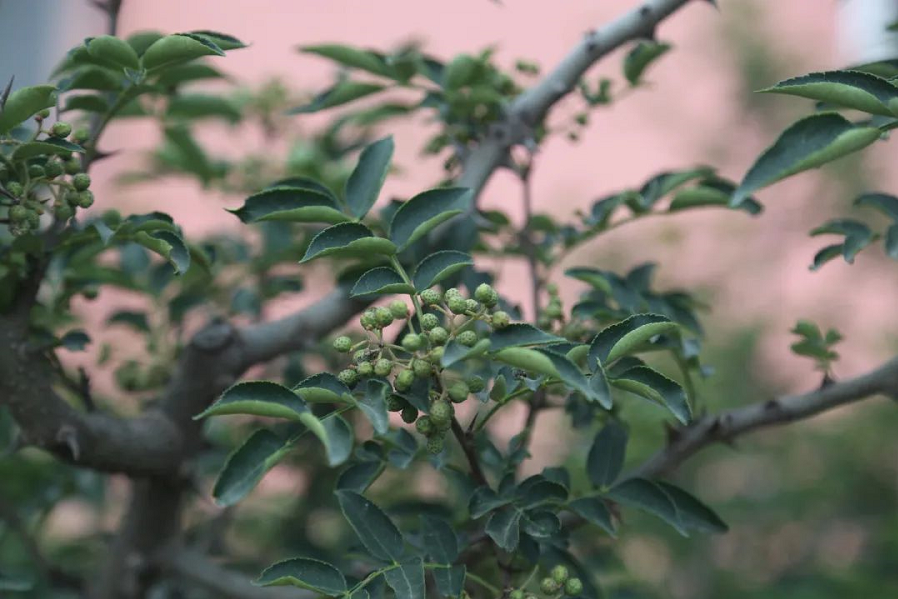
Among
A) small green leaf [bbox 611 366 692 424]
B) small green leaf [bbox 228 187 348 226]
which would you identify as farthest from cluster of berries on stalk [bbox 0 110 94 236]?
small green leaf [bbox 611 366 692 424]

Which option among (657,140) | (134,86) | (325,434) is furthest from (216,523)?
(657,140)

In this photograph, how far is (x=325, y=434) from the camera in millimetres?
647

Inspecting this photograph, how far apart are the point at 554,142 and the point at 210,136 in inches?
53.5

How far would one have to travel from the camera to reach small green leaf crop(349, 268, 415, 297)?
770 mm

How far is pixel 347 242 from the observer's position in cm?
79

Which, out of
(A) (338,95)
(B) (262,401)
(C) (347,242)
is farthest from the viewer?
(A) (338,95)

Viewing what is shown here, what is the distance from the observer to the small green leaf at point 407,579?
2.46 feet

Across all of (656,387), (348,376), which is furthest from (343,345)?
(656,387)

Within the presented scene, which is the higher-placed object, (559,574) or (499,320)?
(499,320)

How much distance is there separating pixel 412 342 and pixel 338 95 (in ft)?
1.51

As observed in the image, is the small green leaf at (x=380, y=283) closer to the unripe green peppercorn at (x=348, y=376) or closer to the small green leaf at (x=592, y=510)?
the unripe green peppercorn at (x=348, y=376)

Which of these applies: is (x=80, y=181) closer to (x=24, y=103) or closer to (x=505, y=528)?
(x=24, y=103)

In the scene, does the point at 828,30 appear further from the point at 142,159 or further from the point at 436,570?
the point at 436,570

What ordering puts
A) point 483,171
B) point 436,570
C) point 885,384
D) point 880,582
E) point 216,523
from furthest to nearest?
point 880,582
point 216,523
point 483,171
point 885,384
point 436,570
